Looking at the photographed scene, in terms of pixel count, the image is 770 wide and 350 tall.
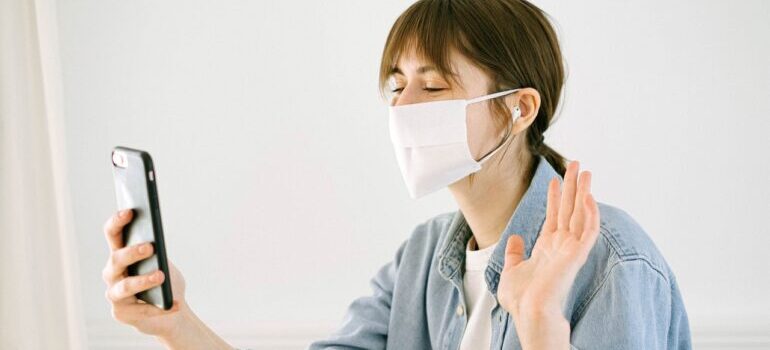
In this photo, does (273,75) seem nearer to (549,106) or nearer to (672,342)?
(549,106)

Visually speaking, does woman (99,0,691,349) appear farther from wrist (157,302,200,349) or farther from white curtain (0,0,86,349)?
white curtain (0,0,86,349)

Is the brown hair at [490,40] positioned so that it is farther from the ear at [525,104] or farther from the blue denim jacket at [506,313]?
the blue denim jacket at [506,313]

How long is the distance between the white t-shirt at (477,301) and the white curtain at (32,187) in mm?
996

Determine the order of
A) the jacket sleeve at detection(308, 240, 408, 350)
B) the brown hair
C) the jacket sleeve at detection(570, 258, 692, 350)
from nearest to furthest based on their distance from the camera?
the jacket sleeve at detection(570, 258, 692, 350) < the brown hair < the jacket sleeve at detection(308, 240, 408, 350)

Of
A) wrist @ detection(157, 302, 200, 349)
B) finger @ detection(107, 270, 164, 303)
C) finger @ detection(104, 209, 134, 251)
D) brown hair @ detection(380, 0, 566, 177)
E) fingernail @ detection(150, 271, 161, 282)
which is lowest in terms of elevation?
wrist @ detection(157, 302, 200, 349)

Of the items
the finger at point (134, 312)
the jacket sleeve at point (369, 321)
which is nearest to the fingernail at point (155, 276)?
the finger at point (134, 312)

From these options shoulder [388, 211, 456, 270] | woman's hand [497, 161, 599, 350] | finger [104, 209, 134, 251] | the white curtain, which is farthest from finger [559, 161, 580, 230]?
the white curtain

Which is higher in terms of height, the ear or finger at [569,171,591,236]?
the ear

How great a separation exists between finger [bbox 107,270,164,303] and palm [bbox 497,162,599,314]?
0.47 meters

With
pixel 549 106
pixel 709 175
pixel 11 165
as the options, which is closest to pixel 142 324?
pixel 549 106

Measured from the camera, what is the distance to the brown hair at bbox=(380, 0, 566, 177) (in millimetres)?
1369

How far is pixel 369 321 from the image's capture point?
1.54 meters

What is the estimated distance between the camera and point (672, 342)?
129cm

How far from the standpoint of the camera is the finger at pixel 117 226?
124 cm
